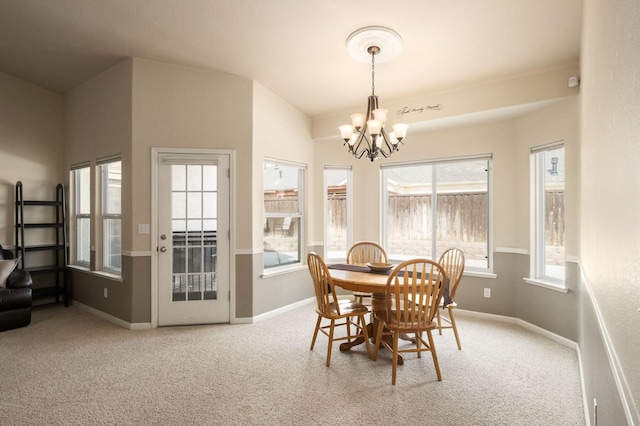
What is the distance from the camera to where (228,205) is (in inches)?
160

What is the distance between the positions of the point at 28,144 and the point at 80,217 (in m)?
1.17

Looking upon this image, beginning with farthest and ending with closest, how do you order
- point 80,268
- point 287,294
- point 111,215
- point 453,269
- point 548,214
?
1. point 80,268
2. point 287,294
3. point 111,215
4. point 548,214
5. point 453,269

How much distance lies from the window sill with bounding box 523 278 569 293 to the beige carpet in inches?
21.1

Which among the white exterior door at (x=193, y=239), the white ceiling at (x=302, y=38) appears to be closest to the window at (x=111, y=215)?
the white exterior door at (x=193, y=239)

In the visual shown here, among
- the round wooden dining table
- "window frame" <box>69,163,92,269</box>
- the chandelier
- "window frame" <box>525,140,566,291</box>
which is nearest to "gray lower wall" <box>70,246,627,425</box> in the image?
"window frame" <box>525,140,566,291</box>

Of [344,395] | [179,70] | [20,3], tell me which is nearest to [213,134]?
[179,70]

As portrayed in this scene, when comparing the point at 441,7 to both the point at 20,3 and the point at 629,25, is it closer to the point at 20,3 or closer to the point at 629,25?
the point at 629,25

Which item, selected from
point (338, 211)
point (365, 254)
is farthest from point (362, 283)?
point (338, 211)

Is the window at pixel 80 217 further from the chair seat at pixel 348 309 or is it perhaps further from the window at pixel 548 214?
the window at pixel 548 214

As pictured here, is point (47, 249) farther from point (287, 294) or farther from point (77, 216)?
point (287, 294)

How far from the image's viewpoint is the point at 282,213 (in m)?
4.74

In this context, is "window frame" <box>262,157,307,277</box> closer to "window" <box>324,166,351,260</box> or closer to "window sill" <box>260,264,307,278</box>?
"window sill" <box>260,264,307,278</box>

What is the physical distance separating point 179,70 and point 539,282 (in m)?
4.58

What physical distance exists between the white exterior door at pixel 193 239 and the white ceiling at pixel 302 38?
1.18 metres
